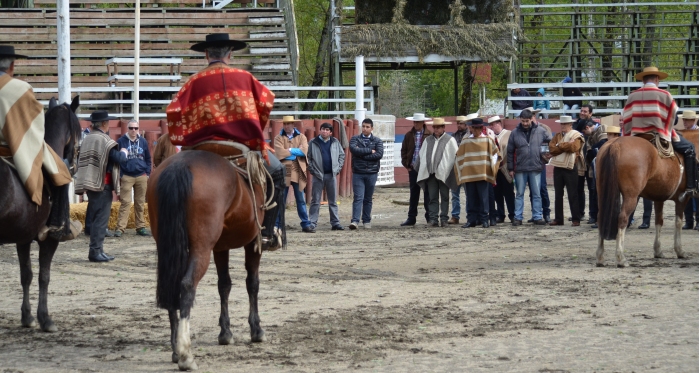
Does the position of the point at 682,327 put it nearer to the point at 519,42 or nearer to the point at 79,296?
the point at 79,296

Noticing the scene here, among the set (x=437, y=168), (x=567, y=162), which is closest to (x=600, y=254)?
(x=567, y=162)

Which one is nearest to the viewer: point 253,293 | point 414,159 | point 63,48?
point 253,293

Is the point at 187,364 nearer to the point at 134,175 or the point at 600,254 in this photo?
the point at 600,254

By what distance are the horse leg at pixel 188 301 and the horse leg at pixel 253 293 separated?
1083mm

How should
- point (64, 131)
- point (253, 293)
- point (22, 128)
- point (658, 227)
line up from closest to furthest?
1. point (22, 128)
2. point (253, 293)
3. point (64, 131)
4. point (658, 227)

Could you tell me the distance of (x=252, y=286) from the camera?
852cm

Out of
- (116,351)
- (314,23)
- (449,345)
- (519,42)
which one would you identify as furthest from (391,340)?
(314,23)

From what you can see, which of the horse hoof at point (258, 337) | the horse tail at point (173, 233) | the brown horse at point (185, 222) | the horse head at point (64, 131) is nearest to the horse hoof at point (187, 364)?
the brown horse at point (185, 222)

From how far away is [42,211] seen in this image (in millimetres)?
8812

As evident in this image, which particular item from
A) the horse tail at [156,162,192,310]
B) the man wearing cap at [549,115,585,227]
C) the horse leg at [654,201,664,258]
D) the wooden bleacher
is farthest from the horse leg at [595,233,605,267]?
the wooden bleacher

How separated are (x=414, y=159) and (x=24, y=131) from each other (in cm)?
1132

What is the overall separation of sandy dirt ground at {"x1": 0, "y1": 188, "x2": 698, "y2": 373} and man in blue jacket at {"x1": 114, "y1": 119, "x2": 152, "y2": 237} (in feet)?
5.02

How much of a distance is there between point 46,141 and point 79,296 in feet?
7.55

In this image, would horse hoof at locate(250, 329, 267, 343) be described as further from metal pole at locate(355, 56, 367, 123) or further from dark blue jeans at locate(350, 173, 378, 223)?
metal pole at locate(355, 56, 367, 123)
